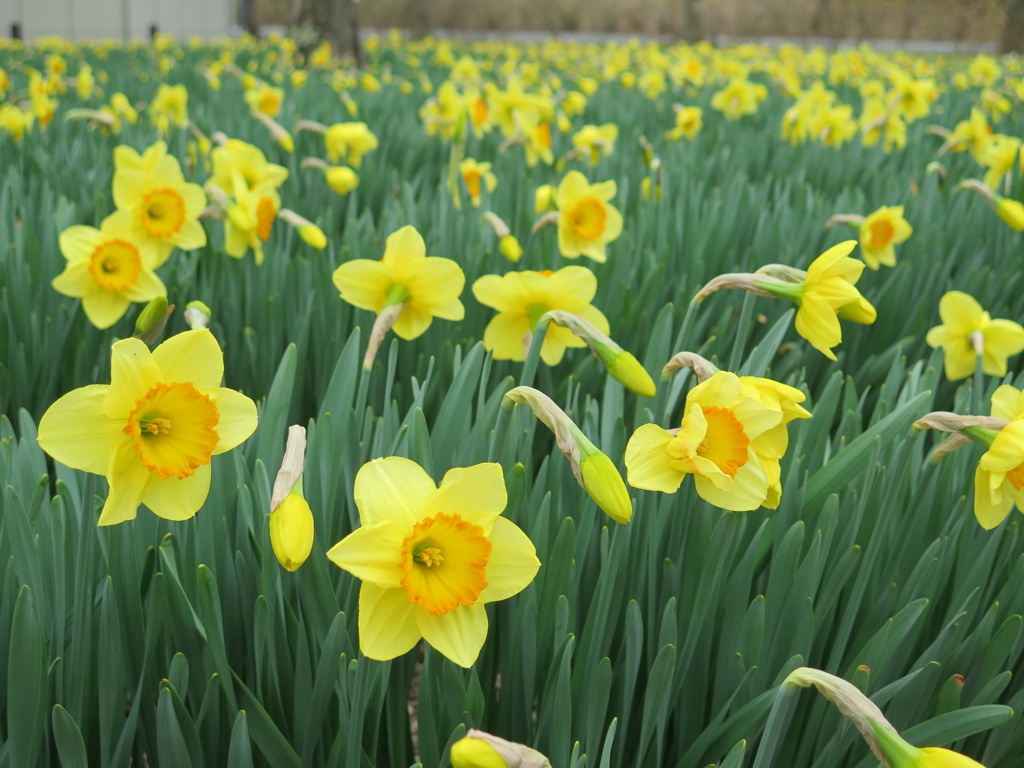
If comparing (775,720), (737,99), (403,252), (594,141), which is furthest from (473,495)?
(737,99)

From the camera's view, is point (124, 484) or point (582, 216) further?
point (582, 216)

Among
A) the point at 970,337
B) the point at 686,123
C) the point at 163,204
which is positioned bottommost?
the point at 970,337

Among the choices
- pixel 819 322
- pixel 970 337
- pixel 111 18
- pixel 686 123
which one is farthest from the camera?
pixel 111 18

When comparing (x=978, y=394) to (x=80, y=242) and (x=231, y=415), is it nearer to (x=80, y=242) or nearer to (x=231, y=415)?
(x=231, y=415)

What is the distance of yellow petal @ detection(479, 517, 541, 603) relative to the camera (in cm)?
67

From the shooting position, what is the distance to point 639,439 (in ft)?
2.55

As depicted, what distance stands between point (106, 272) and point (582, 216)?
2.86 ft

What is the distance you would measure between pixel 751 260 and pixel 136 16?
755 inches

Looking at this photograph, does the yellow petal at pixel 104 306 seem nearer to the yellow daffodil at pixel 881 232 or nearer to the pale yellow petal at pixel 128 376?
the pale yellow petal at pixel 128 376

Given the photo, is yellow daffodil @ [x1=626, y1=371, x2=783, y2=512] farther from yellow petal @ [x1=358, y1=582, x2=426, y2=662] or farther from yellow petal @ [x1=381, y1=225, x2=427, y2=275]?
yellow petal @ [x1=381, y1=225, x2=427, y2=275]

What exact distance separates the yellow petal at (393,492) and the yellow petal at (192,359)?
15cm

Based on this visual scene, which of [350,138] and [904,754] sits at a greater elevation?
[350,138]

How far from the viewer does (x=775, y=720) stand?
70 centimetres

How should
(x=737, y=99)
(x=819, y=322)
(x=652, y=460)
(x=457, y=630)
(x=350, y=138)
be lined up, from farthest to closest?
(x=737, y=99) < (x=350, y=138) < (x=819, y=322) < (x=652, y=460) < (x=457, y=630)
